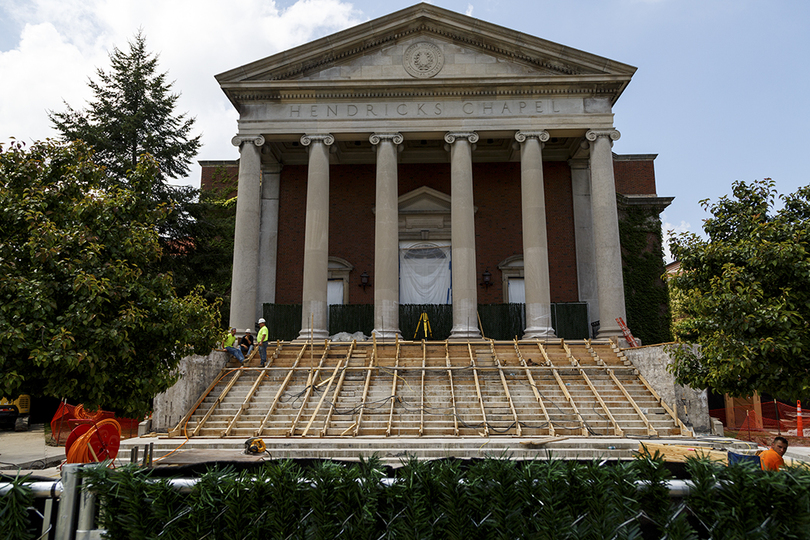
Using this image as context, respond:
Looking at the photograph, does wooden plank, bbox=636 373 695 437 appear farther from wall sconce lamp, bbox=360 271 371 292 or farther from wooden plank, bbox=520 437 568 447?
wall sconce lamp, bbox=360 271 371 292

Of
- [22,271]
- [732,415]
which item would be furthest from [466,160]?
[22,271]

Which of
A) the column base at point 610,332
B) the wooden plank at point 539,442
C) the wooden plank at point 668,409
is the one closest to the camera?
the wooden plank at point 539,442

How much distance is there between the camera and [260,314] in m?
24.9

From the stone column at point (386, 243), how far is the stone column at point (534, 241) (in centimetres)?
494

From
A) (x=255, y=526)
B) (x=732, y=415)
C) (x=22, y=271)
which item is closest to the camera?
(x=255, y=526)

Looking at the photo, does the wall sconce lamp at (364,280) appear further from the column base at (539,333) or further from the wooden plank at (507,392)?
the wooden plank at (507,392)

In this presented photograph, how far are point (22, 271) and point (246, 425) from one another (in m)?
7.46

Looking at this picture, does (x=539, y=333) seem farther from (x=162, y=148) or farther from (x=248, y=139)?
(x=162, y=148)

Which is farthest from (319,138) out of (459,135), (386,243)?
(459,135)

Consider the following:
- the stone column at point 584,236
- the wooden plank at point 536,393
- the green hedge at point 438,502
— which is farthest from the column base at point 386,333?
the green hedge at point 438,502

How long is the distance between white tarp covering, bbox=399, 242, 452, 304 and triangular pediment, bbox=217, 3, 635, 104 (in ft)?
24.8

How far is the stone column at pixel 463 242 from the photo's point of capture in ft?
70.3

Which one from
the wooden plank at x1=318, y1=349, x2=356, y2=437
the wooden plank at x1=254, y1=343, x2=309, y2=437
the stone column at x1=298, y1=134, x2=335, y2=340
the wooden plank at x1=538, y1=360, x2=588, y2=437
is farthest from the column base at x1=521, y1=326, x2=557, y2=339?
the wooden plank at x1=254, y1=343, x2=309, y2=437

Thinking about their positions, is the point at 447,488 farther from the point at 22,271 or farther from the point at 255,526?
the point at 22,271
